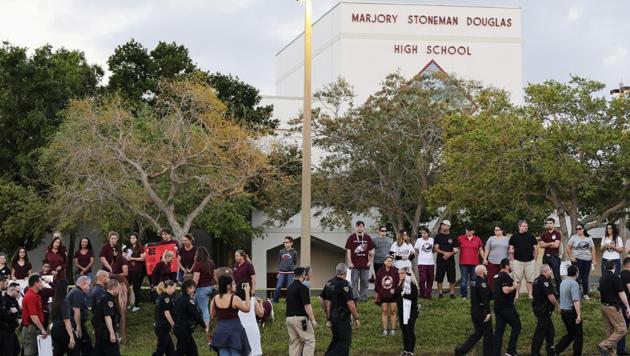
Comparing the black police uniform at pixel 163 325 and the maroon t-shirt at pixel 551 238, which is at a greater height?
the maroon t-shirt at pixel 551 238

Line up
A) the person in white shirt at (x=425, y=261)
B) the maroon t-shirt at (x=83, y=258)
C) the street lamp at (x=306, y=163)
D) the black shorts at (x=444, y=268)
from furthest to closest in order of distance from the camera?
the black shorts at (x=444, y=268) < the person in white shirt at (x=425, y=261) < the maroon t-shirt at (x=83, y=258) < the street lamp at (x=306, y=163)

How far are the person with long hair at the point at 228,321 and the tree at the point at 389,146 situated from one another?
25.3 meters

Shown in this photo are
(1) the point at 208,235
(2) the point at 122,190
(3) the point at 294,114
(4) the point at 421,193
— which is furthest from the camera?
(3) the point at 294,114

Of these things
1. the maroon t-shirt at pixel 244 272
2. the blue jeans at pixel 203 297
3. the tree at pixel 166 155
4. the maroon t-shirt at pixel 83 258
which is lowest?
the blue jeans at pixel 203 297

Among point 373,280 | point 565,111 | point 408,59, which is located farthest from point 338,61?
point 373,280

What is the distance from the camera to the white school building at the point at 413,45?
A: 59.6m

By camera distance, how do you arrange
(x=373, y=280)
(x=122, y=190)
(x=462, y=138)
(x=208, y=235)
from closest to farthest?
1. (x=373, y=280)
2. (x=122, y=190)
3. (x=462, y=138)
4. (x=208, y=235)

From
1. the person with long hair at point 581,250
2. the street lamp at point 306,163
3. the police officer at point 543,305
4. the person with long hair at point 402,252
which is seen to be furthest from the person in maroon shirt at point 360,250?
the police officer at point 543,305

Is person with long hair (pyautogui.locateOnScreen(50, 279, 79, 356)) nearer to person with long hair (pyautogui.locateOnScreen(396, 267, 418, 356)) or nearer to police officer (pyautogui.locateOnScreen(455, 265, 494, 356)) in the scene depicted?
person with long hair (pyautogui.locateOnScreen(396, 267, 418, 356))

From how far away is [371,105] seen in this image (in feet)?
139

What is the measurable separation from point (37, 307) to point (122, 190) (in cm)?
1413

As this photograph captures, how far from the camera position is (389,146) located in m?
41.5

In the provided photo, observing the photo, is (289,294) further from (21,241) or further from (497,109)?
(21,241)

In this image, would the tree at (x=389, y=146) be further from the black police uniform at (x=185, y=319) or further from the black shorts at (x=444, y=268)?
the black police uniform at (x=185, y=319)
